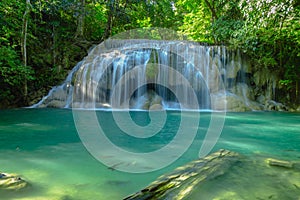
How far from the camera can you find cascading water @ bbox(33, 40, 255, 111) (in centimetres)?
984

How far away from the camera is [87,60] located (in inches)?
444

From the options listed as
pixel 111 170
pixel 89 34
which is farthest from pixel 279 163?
pixel 89 34

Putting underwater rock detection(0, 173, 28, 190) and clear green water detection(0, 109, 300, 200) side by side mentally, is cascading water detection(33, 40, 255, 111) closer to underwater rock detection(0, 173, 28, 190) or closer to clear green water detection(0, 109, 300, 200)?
clear green water detection(0, 109, 300, 200)

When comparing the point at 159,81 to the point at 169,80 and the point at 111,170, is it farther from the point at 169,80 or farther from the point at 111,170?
the point at 111,170

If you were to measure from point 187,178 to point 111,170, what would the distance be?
1009mm

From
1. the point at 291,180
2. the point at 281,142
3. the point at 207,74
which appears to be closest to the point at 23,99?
the point at 207,74

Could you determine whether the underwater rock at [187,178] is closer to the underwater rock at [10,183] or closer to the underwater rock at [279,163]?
the underwater rock at [279,163]

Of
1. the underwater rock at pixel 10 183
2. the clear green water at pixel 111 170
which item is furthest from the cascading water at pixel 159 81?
the underwater rock at pixel 10 183

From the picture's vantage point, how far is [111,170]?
260 centimetres

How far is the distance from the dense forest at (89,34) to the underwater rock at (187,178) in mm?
4454

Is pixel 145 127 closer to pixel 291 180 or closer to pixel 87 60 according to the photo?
pixel 291 180

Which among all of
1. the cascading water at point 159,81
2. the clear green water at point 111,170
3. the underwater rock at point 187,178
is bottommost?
the clear green water at point 111,170

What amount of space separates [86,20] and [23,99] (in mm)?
6889

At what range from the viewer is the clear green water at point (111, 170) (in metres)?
1.82
